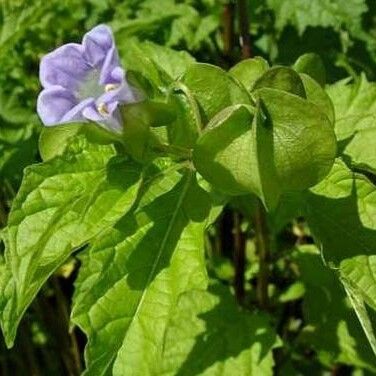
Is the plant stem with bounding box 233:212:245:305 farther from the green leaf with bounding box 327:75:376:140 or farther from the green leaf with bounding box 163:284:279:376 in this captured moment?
the green leaf with bounding box 327:75:376:140

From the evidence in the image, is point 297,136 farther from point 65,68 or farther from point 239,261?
point 239,261

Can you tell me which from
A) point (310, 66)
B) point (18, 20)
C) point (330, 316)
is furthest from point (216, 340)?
point (18, 20)

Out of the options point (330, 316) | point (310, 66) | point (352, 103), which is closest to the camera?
point (310, 66)

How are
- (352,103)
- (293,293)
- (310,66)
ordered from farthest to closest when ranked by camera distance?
1. (293,293)
2. (352,103)
3. (310,66)

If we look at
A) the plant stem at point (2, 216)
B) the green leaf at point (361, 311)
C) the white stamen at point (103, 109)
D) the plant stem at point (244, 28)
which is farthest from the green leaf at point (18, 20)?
the green leaf at point (361, 311)

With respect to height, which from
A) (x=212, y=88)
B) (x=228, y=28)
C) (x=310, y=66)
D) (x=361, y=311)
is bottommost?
(x=228, y=28)

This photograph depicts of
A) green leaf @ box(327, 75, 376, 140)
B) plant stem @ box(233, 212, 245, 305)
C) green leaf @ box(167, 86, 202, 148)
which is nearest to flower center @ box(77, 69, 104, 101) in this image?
green leaf @ box(167, 86, 202, 148)

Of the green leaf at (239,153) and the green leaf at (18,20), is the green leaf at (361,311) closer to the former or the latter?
the green leaf at (239,153)
